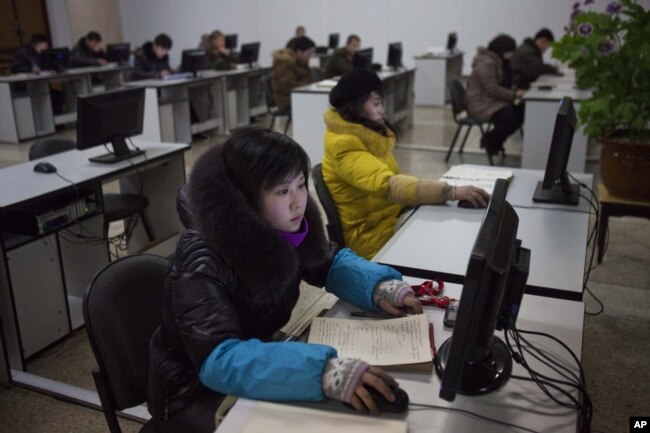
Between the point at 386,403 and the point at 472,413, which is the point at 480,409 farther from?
the point at 386,403

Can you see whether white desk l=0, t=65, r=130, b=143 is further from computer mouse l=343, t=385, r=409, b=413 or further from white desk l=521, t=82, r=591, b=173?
computer mouse l=343, t=385, r=409, b=413

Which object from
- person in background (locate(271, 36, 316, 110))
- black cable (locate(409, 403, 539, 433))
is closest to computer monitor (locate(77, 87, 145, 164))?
black cable (locate(409, 403, 539, 433))

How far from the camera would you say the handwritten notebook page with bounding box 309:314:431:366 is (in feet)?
4.46

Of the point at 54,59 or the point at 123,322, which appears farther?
the point at 54,59

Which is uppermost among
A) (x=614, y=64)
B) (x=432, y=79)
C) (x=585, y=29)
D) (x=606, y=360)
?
(x=585, y=29)

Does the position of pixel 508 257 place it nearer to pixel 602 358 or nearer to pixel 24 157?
pixel 602 358

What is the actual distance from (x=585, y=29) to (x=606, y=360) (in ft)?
4.97

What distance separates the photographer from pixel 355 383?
3.79 ft

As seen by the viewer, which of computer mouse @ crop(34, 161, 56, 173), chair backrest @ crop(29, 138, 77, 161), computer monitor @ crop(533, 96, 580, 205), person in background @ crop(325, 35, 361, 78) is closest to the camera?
computer monitor @ crop(533, 96, 580, 205)

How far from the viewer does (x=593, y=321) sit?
9.64 ft

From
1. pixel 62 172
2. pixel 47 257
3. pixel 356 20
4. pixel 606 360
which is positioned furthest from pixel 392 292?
pixel 356 20

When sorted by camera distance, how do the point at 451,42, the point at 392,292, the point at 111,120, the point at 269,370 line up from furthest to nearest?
the point at 451,42 → the point at 111,120 → the point at 392,292 → the point at 269,370

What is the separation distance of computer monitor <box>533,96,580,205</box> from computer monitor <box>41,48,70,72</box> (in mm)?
7432

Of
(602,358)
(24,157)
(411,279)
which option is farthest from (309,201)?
(24,157)
